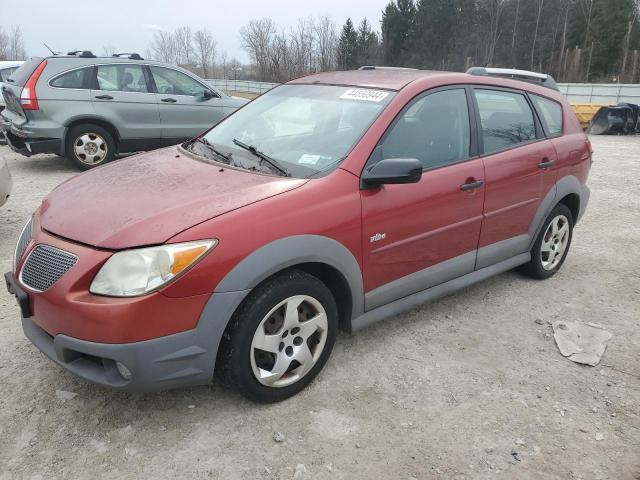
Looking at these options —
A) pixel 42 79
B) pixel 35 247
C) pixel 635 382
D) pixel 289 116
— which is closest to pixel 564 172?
pixel 635 382

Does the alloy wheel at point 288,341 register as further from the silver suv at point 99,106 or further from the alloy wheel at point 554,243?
the silver suv at point 99,106

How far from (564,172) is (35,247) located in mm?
3821

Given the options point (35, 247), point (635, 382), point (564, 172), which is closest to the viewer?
point (35, 247)

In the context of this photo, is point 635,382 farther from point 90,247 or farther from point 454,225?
point 90,247

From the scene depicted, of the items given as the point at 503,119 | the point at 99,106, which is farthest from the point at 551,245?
the point at 99,106

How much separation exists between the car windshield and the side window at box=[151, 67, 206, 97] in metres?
5.13

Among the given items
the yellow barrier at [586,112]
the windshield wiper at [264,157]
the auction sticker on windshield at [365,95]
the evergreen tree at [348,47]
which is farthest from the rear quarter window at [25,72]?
the evergreen tree at [348,47]

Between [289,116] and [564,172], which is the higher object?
[289,116]

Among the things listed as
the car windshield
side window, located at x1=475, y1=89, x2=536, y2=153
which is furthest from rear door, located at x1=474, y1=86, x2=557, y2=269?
the car windshield

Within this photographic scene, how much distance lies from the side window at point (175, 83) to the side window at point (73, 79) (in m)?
0.99

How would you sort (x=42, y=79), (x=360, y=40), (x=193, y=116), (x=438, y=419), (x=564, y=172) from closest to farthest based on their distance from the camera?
(x=438, y=419) → (x=564, y=172) → (x=42, y=79) → (x=193, y=116) → (x=360, y=40)

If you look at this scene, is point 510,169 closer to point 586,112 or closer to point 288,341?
point 288,341

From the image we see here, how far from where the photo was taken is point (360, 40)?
2159 inches

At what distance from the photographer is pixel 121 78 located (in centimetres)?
803
